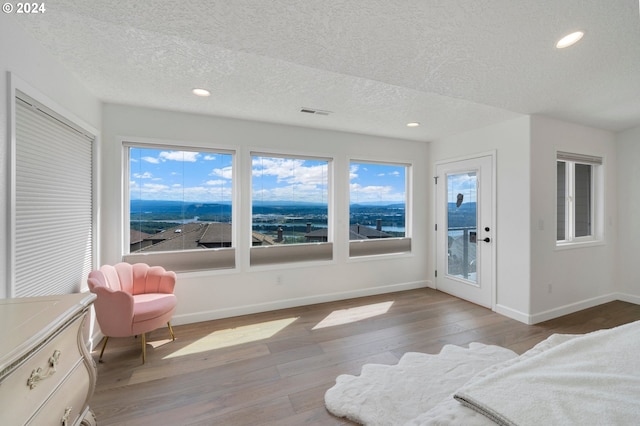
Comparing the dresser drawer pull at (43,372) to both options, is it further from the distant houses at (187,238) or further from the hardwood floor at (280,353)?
the distant houses at (187,238)

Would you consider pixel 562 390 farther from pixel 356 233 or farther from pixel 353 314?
pixel 356 233

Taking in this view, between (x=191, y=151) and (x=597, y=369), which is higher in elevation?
(x=191, y=151)

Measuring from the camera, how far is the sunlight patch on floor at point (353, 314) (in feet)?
Answer: 10.4

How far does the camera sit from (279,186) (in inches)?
147

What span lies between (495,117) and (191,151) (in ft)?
12.3

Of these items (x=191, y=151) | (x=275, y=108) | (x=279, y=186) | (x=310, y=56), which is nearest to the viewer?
(x=310, y=56)

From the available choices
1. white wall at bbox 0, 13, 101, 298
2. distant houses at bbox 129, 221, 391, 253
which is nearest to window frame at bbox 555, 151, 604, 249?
distant houses at bbox 129, 221, 391, 253

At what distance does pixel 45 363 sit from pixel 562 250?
186 inches

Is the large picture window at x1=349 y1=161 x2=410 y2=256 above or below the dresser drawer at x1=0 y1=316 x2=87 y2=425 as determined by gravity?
above

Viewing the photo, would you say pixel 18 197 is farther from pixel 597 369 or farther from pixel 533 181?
pixel 533 181

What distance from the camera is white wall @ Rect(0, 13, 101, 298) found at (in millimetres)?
1506

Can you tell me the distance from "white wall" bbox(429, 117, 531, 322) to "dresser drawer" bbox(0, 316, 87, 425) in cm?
401

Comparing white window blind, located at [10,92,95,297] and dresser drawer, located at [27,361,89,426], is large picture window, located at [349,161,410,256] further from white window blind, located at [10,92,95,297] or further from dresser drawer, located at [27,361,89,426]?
dresser drawer, located at [27,361,89,426]

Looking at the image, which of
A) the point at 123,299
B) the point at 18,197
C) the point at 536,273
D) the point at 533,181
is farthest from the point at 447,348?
the point at 18,197
